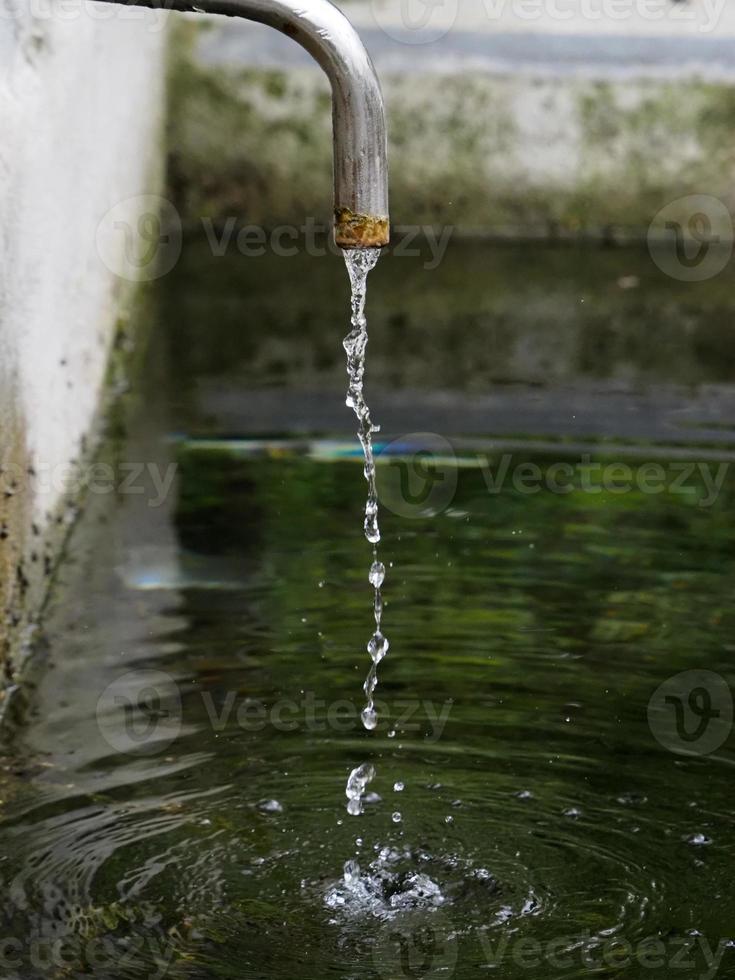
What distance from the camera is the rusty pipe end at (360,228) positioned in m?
1.78

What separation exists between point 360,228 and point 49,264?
6.14 ft

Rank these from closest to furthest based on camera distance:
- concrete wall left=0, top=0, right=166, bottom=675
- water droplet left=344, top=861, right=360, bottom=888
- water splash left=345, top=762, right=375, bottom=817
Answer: water droplet left=344, top=861, right=360, bottom=888, water splash left=345, top=762, right=375, bottom=817, concrete wall left=0, top=0, right=166, bottom=675

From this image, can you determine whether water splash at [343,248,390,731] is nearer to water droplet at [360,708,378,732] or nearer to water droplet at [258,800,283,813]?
water droplet at [360,708,378,732]

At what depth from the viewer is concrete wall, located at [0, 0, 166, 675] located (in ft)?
9.67

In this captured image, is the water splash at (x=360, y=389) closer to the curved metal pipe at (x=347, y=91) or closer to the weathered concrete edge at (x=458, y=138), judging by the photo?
the curved metal pipe at (x=347, y=91)

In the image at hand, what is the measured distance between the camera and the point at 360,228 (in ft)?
5.82

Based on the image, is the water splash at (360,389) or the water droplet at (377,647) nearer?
the water splash at (360,389)

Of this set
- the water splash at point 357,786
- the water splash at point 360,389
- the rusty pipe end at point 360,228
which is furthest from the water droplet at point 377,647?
the rusty pipe end at point 360,228

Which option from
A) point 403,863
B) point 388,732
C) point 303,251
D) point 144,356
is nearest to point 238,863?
point 403,863

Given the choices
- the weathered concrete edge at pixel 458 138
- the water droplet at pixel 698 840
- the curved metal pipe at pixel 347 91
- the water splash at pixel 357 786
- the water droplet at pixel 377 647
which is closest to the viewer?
the curved metal pipe at pixel 347 91

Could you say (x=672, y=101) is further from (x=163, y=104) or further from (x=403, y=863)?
(x=403, y=863)

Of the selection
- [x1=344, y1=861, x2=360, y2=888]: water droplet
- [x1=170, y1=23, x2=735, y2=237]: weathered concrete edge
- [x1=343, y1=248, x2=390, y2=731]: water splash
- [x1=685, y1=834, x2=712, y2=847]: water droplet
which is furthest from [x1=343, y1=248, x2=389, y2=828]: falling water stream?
[x1=170, y1=23, x2=735, y2=237]: weathered concrete edge

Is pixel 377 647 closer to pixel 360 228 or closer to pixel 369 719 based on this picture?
pixel 369 719

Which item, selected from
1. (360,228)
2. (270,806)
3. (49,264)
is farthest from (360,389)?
(49,264)
